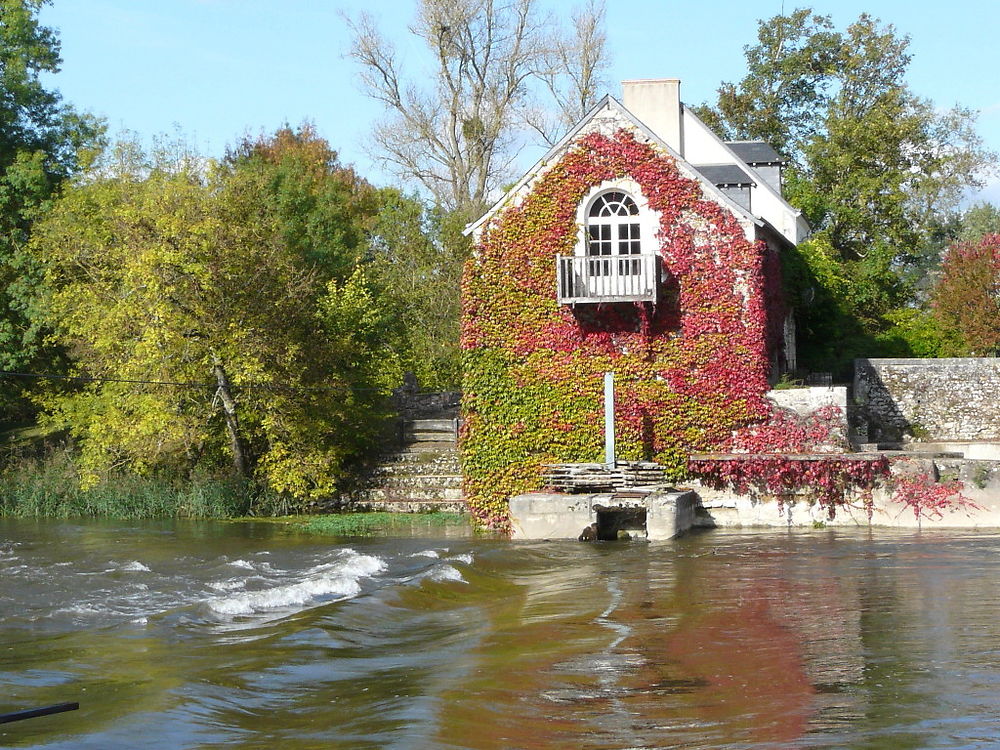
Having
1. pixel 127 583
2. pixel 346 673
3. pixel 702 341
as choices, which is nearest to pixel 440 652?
pixel 346 673

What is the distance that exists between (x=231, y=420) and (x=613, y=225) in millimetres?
10297

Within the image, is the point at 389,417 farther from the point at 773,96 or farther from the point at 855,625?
the point at 773,96

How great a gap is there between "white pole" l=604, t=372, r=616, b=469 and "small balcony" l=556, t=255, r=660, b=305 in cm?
164

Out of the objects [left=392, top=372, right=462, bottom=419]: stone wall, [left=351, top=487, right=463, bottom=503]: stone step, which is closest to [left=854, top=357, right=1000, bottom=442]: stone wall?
[left=351, top=487, right=463, bottom=503]: stone step

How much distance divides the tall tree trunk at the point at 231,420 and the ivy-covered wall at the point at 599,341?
6.25 meters

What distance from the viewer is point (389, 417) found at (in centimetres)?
3114

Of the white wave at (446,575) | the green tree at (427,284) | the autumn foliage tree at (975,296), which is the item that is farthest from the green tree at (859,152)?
the white wave at (446,575)

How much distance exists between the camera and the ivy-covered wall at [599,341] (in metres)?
24.9

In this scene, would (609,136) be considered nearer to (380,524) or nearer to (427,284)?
(380,524)

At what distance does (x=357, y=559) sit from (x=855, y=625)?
9.12m

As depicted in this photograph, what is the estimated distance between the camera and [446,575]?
18.2 m

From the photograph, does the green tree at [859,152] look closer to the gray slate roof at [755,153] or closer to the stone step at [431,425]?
the gray slate roof at [755,153]

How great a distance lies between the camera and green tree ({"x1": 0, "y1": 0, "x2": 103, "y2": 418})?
108ft

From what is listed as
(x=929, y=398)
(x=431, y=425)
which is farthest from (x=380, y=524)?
Result: (x=929, y=398)
